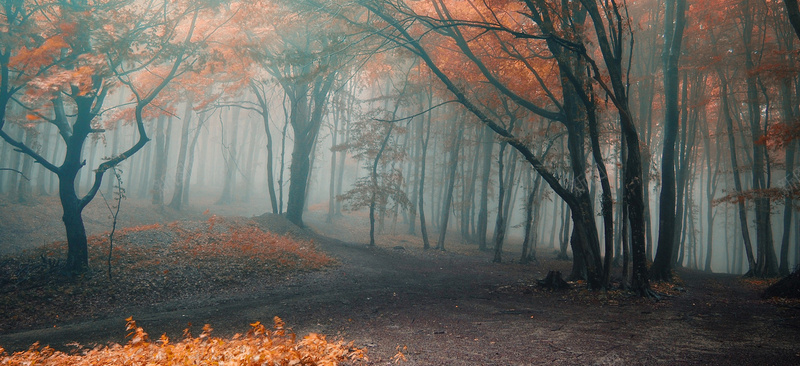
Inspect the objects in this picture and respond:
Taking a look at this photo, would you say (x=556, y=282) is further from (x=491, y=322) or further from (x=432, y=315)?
(x=432, y=315)

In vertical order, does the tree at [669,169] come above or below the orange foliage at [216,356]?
above

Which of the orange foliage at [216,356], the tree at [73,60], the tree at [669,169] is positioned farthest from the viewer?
the tree at [669,169]

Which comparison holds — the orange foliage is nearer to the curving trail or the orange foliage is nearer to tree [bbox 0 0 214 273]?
the curving trail

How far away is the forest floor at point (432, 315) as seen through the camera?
4.84m

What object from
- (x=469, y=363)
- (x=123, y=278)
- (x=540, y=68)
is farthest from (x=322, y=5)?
(x=469, y=363)

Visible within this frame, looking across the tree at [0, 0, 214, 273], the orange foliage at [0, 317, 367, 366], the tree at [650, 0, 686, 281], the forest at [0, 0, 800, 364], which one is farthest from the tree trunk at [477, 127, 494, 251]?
the orange foliage at [0, 317, 367, 366]

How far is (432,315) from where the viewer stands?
7.03 metres

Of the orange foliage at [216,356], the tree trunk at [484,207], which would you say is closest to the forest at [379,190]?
the orange foliage at [216,356]

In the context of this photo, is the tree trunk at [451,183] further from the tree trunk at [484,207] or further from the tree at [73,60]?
the tree at [73,60]

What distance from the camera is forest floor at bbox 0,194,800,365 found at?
4840 mm

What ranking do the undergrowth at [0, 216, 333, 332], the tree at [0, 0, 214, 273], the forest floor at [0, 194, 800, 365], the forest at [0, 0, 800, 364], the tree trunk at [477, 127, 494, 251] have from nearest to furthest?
the forest floor at [0, 194, 800, 365] < the forest at [0, 0, 800, 364] < the undergrowth at [0, 216, 333, 332] < the tree at [0, 0, 214, 273] < the tree trunk at [477, 127, 494, 251]

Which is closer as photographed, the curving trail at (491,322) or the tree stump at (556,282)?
the curving trail at (491,322)

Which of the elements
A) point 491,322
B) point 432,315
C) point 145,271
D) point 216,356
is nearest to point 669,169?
point 491,322

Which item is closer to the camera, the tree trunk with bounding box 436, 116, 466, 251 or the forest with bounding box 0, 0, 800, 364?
the forest with bounding box 0, 0, 800, 364
